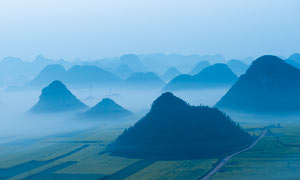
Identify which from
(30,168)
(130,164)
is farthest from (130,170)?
(30,168)

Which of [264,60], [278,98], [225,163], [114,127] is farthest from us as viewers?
[264,60]

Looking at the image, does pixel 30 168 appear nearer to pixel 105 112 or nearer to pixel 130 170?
pixel 130 170

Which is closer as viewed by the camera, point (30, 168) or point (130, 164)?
point (130, 164)

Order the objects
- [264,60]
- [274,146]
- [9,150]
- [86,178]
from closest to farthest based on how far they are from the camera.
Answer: [86,178]
[274,146]
[9,150]
[264,60]

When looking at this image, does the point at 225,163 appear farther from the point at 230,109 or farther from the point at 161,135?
the point at 230,109

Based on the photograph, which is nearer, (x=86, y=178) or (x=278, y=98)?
(x=86, y=178)

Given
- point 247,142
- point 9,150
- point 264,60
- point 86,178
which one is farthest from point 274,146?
point 264,60

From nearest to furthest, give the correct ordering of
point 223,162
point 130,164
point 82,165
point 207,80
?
point 223,162 → point 130,164 → point 82,165 → point 207,80

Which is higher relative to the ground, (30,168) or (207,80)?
(207,80)
